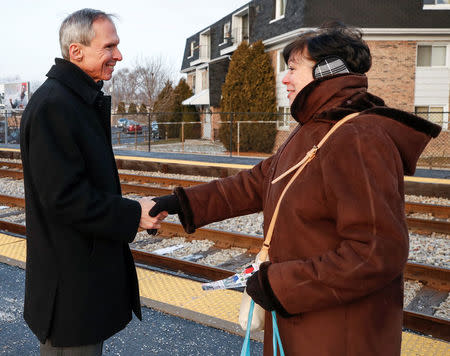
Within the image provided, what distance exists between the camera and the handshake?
2.31 meters

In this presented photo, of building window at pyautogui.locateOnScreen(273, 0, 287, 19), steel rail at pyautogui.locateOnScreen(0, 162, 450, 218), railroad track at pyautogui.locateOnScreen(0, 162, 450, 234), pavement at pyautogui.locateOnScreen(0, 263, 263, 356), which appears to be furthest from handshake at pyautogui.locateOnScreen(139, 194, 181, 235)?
building window at pyautogui.locateOnScreen(273, 0, 287, 19)

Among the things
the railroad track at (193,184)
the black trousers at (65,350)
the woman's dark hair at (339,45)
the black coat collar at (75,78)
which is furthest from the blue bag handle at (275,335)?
the railroad track at (193,184)

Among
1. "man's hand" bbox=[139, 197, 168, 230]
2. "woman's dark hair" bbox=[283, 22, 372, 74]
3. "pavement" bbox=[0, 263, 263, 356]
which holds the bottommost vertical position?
"pavement" bbox=[0, 263, 263, 356]

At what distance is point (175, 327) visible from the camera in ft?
13.2

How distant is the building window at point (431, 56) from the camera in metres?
21.6

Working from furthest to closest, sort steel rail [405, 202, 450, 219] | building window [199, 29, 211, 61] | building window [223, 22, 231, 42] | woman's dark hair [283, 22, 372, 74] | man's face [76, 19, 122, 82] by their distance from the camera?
building window [199, 29, 211, 61] → building window [223, 22, 231, 42] → steel rail [405, 202, 450, 219] → man's face [76, 19, 122, 82] → woman's dark hair [283, 22, 372, 74]

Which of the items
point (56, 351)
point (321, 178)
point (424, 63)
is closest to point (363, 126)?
point (321, 178)

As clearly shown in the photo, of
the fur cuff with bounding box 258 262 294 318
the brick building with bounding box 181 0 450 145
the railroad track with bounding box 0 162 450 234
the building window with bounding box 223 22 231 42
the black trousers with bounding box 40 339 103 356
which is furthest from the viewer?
the building window with bounding box 223 22 231 42

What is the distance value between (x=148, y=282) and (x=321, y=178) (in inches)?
142

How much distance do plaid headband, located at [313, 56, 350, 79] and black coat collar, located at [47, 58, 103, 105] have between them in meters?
1.03

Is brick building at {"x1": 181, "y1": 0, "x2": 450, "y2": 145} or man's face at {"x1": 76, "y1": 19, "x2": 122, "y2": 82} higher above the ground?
brick building at {"x1": 181, "y1": 0, "x2": 450, "y2": 145}

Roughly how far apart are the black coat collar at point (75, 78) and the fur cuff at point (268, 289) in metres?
1.11

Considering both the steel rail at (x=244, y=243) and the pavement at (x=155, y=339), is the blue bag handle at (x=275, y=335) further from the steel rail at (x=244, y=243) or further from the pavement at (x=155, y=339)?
the steel rail at (x=244, y=243)

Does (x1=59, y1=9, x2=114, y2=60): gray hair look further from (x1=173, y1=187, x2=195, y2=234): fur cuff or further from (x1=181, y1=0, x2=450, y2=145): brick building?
(x1=181, y1=0, x2=450, y2=145): brick building
